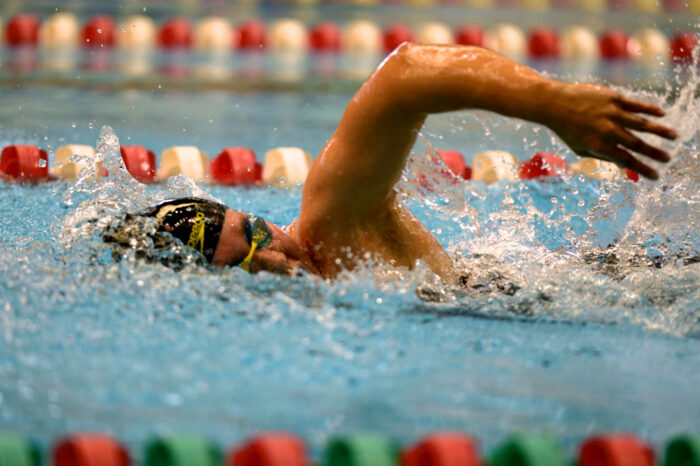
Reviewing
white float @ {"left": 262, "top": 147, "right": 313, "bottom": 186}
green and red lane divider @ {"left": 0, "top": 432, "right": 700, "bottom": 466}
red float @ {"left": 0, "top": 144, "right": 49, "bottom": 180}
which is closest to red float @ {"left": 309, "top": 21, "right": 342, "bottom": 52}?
white float @ {"left": 262, "top": 147, "right": 313, "bottom": 186}

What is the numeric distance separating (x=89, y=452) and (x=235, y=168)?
234cm

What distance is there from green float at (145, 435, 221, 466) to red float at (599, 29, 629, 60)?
16.9 feet

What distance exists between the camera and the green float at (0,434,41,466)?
1.20m

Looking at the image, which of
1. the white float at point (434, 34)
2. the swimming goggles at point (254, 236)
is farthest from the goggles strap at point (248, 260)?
the white float at point (434, 34)

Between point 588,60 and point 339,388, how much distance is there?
4.77 metres

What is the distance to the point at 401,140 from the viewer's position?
173cm

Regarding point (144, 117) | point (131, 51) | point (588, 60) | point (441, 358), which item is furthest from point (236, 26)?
point (441, 358)

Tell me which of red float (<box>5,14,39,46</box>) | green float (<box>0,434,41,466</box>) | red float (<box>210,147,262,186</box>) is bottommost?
red float (<box>210,147,262,186</box>)

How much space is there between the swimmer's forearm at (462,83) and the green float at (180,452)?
29.8 inches

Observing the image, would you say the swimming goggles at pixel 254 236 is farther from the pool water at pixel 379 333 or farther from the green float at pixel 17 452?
the green float at pixel 17 452

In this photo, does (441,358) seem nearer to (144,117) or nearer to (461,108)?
(461,108)

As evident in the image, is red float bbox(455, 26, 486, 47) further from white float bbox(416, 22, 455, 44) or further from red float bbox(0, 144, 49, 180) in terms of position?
red float bbox(0, 144, 49, 180)

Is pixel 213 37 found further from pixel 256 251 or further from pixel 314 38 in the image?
pixel 256 251

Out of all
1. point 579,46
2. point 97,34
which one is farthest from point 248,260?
point 579,46
